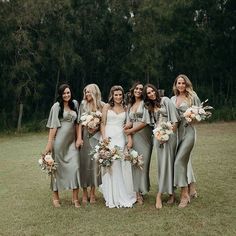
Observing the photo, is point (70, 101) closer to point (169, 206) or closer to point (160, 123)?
point (160, 123)

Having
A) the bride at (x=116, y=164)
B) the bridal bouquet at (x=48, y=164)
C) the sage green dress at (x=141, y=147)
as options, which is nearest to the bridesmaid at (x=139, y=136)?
the sage green dress at (x=141, y=147)

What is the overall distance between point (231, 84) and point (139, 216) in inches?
912

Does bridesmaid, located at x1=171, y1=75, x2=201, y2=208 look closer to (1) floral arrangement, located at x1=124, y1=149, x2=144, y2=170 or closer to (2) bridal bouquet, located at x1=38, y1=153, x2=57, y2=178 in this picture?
(1) floral arrangement, located at x1=124, y1=149, x2=144, y2=170

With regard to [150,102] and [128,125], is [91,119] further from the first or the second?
[150,102]

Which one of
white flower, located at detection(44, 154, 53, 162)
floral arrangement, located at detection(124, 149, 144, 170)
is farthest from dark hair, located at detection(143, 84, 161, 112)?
white flower, located at detection(44, 154, 53, 162)

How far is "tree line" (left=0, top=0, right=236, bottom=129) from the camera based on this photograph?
80.1 feet

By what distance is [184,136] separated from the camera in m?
7.49

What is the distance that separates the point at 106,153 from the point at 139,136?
2.31 feet

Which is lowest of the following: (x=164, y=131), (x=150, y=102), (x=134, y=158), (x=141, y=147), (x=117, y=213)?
(x=117, y=213)

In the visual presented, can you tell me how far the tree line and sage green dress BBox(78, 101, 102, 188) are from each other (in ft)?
52.8

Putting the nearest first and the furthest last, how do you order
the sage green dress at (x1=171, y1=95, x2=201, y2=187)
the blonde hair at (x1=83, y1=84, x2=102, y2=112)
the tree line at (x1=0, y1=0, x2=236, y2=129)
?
the sage green dress at (x1=171, y1=95, x2=201, y2=187), the blonde hair at (x1=83, y1=84, x2=102, y2=112), the tree line at (x1=0, y1=0, x2=236, y2=129)

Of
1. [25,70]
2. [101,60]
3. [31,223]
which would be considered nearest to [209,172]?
[31,223]

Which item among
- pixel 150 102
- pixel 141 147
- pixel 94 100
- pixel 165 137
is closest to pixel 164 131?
pixel 165 137

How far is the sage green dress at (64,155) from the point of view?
302 inches
